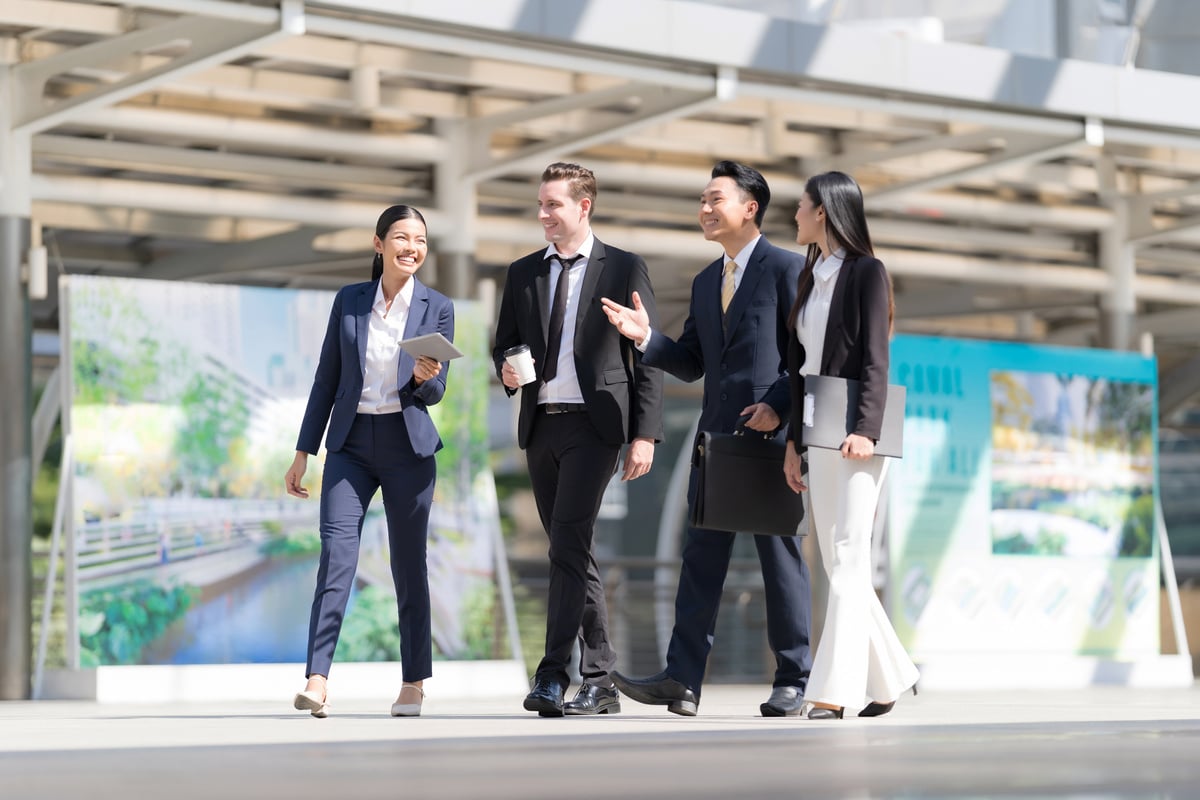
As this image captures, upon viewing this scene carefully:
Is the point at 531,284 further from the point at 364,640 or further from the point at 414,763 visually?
the point at 364,640

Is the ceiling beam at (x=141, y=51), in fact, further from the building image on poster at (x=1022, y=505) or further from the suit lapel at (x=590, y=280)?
the building image on poster at (x=1022, y=505)

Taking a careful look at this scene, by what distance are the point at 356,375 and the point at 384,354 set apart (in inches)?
4.2

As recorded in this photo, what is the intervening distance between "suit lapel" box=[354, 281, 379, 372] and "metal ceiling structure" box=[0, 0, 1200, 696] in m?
2.56

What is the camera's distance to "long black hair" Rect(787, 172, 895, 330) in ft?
20.2

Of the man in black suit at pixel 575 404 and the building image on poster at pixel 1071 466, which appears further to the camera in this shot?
the building image on poster at pixel 1071 466

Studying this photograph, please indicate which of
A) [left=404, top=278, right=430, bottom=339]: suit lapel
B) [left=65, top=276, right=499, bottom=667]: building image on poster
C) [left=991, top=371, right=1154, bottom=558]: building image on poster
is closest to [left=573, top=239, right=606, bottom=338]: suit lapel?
[left=404, top=278, right=430, bottom=339]: suit lapel

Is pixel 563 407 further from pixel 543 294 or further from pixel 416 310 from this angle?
pixel 416 310

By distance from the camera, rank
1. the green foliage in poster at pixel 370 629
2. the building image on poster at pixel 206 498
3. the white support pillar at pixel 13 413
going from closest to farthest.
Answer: the building image on poster at pixel 206 498
the white support pillar at pixel 13 413
the green foliage in poster at pixel 370 629

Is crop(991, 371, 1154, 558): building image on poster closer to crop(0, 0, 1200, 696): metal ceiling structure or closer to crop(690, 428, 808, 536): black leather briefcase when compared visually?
crop(0, 0, 1200, 696): metal ceiling structure

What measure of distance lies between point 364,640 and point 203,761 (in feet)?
19.5

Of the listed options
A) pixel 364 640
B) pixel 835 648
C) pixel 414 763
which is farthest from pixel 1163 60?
pixel 414 763

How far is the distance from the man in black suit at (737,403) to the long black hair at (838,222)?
14 centimetres

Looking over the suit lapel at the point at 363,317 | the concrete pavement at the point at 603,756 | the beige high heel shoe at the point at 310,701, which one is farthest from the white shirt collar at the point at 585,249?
the beige high heel shoe at the point at 310,701

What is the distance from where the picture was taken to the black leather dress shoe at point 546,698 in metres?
6.16
